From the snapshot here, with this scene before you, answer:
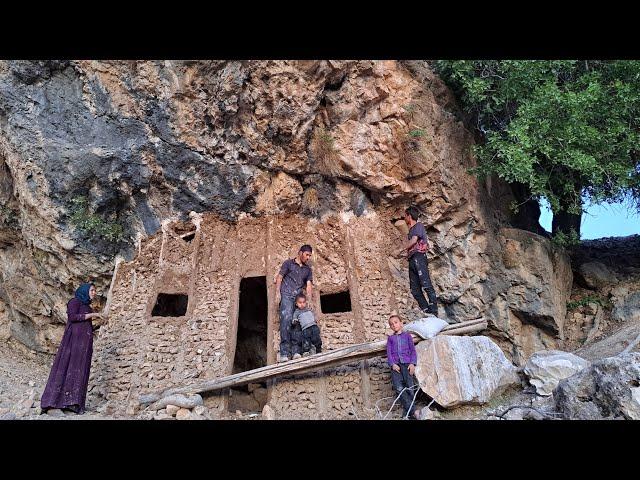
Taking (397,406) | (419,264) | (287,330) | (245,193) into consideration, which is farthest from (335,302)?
(397,406)

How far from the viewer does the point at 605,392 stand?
6.48 meters

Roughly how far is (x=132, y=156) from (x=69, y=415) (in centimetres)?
434

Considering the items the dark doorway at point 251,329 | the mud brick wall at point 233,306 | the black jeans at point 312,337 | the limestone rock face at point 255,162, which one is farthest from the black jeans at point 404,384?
the dark doorway at point 251,329

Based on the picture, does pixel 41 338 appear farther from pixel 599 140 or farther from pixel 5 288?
pixel 599 140

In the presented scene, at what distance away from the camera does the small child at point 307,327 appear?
9.05 metres

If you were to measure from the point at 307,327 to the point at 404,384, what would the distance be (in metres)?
1.76

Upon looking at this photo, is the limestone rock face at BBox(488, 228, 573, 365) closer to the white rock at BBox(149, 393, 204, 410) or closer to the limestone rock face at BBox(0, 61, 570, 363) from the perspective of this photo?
the limestone rock face at BBox(0, 61, 570, 363)

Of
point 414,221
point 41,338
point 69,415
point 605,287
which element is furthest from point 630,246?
point 41,338

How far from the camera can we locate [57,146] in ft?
33.1

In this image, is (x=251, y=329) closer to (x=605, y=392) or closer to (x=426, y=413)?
(x=426, y=413)

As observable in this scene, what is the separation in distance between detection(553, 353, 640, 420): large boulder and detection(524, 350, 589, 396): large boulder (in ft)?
3.28

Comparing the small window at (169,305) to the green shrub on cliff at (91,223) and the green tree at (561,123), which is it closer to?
the green shrub on cliff at (91,223)

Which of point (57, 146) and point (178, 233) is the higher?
point (57, 146)

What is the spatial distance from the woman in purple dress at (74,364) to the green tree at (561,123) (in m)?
7.01
